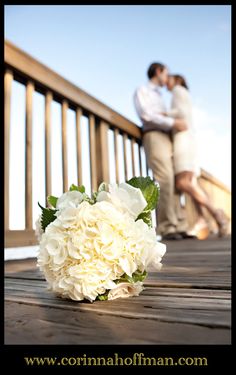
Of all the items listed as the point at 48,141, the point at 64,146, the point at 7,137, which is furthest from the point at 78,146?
the point at 7,137

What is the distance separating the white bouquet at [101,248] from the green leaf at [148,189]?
1.3 inches

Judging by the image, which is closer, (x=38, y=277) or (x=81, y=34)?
(x=38, y=277)

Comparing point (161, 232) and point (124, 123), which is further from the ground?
point (124, 123)

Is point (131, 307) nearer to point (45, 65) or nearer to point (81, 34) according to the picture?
point (45, 65)

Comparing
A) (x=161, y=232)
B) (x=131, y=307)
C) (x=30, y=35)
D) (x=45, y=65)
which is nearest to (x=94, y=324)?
(x=131, y=307)

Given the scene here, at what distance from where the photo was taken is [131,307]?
44 cm

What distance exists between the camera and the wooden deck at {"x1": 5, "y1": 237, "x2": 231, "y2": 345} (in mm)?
316

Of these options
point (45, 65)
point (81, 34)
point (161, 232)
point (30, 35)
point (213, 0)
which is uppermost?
point (81, 34)

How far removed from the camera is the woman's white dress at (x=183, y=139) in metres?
2.33

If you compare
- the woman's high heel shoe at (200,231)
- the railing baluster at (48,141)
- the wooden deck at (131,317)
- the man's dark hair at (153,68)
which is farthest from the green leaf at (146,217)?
the man's dark hair at (153,68)

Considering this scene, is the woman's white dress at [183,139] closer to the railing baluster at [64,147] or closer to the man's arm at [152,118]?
the man's arm at [152,118]
